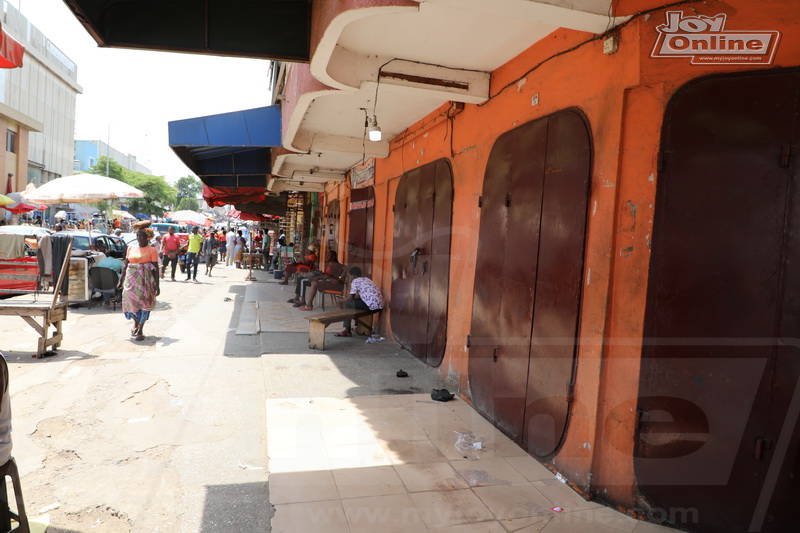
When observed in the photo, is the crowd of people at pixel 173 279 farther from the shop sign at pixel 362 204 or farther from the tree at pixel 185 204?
the tree at pixel 185 204

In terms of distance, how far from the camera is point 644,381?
3109 millimetres

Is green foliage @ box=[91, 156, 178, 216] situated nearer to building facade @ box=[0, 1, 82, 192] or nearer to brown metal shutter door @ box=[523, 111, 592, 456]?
building facade @ box=[0, 1, 82, 192]

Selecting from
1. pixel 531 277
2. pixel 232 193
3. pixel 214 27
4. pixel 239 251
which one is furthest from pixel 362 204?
pixel 239 251

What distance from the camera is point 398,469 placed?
148 inches

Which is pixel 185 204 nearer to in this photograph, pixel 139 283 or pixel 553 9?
pixel 139 283

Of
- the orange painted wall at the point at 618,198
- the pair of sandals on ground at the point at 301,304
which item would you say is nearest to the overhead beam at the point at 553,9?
the orange painted wall at the point at 618,198

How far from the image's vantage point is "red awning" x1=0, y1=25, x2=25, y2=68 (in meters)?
3.34

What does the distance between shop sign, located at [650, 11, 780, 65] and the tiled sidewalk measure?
117 inches

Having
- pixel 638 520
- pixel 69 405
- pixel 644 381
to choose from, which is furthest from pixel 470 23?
pixel 69 405

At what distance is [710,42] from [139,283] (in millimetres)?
7818

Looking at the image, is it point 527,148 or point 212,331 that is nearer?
point 527,148

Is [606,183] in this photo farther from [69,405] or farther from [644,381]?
[69,405]

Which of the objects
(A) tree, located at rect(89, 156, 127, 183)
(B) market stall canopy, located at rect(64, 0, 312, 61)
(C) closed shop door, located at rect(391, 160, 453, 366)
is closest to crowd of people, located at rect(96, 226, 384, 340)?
(C) closed shop door, located at rect(391, 160, 453, 366)

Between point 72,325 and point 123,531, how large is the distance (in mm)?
7255
